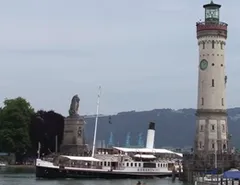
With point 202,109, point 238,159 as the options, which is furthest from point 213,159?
point 202,109

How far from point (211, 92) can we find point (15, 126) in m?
51.4

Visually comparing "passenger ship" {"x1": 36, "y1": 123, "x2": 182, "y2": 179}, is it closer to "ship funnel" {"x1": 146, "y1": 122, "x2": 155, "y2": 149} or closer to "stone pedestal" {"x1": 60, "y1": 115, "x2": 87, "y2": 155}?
"ship funnel" {"x1": 146, "y1": 122, "x2": 155, "y2": 149}

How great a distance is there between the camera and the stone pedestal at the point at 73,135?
124 metres

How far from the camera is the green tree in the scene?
134 metres

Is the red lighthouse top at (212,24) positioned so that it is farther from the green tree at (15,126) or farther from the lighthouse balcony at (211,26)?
the green tree at (15,126)

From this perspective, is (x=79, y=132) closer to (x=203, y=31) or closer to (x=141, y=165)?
(x=141, y=165)

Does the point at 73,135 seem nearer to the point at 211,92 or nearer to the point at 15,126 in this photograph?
the point at 15,126

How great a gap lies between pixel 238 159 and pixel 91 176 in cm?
2165

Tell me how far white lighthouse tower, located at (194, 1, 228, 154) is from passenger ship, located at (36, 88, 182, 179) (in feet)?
20.9

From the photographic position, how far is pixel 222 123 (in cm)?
10062

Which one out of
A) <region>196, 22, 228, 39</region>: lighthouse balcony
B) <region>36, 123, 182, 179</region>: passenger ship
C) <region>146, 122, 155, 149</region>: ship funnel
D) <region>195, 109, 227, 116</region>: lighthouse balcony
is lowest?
<region>36, 123, 182, 179</region>: passenger ship

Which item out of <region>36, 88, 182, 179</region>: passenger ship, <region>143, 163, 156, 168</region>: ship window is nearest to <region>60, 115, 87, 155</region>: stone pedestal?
<region>36, 88, 182, 179</region>: passenger ship

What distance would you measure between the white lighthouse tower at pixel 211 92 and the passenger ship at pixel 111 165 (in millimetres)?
6355

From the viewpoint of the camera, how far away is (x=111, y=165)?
102 m
